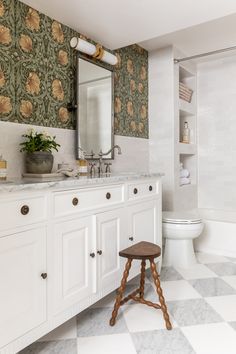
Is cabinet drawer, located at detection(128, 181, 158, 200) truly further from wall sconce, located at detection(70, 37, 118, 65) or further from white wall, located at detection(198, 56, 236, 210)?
white wall, located at detection(198, 56, 236, 210)

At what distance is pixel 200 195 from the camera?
382 cm

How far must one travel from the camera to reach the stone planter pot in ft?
5.97

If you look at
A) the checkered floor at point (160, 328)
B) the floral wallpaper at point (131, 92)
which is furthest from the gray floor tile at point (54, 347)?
the floral wallpaper at point (131, 92)

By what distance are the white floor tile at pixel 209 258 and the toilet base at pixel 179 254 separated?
0.54 feet

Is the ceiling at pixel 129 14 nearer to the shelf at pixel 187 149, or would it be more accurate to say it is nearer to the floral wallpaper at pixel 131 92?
the floral wallpaper at pixel 131 92

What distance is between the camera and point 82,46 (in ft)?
7.29

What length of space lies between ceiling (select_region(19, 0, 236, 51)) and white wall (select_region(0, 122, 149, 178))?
818 mm

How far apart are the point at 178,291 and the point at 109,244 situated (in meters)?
0.74

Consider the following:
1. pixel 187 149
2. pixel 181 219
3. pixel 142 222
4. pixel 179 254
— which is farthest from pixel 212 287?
pixel 187 149

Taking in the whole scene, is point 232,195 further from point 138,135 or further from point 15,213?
point 15,213

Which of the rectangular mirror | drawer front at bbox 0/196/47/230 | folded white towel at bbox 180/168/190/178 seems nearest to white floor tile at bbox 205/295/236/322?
drawer front at bbox 0/196/47/230

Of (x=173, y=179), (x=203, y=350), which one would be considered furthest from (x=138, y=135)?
(x=203, y=350)

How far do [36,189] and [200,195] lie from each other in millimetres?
2863

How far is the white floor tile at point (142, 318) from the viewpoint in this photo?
A: 1.73 metres
